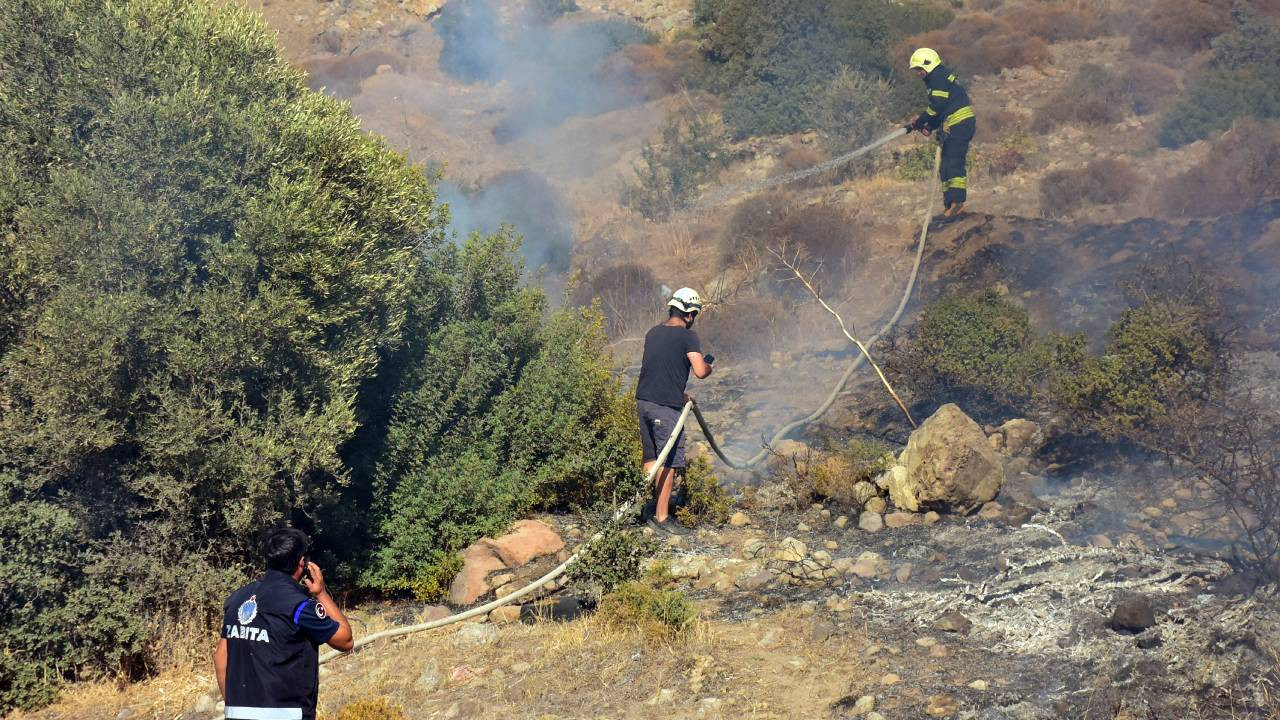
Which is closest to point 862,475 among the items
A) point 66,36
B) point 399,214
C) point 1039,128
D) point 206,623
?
point 399,214

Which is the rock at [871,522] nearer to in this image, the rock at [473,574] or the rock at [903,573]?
the rock at [903,573]

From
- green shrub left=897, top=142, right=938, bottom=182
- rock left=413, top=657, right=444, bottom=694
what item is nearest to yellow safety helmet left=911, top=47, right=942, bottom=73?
green shrub left=897, top=142, right=938, bottom=182

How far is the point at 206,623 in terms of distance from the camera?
22.4ft

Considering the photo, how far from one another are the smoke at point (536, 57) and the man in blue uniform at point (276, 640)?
2424 cm

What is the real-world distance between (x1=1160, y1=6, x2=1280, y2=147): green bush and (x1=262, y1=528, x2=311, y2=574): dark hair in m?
18.0

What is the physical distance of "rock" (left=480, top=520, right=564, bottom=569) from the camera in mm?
7594

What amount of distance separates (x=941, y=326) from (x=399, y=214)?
5901mm

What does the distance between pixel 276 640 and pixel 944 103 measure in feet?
35.1

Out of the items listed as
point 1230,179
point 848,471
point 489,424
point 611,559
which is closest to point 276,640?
point 611,559

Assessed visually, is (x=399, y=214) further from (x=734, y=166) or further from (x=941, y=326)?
(x=734, y=166)

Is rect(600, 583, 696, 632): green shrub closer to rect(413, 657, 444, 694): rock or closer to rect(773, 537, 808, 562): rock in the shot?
rect(413, 657, 444, 694): rock

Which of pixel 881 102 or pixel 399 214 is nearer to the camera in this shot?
pixel 399 214

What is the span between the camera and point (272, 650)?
154 inches

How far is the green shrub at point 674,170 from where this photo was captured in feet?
67.7
